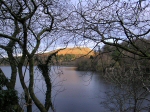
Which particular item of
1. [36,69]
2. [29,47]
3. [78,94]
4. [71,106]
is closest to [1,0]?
[29,47]

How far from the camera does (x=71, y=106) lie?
13.3 m

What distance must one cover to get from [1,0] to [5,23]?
1152 millimetres

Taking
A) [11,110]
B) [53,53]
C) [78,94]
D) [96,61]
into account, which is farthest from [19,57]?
[78,94]

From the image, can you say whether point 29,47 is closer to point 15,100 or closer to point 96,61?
point 15,100

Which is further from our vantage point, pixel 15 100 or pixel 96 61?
pixel 15 100

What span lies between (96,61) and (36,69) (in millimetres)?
2337

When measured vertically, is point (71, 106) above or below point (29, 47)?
below

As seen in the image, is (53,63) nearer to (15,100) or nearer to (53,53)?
(53,53)

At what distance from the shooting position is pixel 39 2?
4066 mm

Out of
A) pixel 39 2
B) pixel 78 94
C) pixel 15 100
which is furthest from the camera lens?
pixel 78 94

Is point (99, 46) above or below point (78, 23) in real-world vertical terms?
below

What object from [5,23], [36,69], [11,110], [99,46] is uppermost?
[5,23]

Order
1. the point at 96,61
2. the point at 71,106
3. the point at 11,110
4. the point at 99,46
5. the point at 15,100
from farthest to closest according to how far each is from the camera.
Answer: the point at 71,106, the point at 15,100, the point at 11,110, the point at 96,61, the point at 99,46

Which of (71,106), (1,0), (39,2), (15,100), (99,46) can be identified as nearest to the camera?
(99,46)
